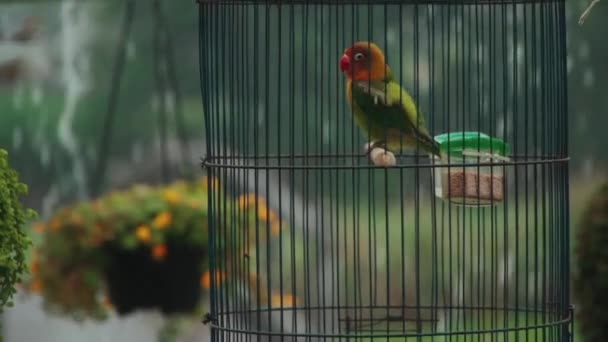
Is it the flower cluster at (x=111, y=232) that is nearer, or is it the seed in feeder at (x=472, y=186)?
the seed in feeder at (x=472, y=186)

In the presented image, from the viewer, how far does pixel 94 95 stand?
7.75 m

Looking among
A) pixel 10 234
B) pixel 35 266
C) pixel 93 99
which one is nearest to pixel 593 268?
pixel 35 266

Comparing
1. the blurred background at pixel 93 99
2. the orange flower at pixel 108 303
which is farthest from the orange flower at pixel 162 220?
the blurred background at pixel 93 99

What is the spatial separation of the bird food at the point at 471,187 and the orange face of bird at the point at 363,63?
391 mm

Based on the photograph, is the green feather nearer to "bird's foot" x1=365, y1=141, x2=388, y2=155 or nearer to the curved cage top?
"bird's foot" x1=365, y1=141, x2=388, y2=155

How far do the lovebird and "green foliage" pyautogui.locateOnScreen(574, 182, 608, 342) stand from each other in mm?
2241

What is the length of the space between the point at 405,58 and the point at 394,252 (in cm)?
115

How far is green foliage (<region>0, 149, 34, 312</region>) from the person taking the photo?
13.3 feet

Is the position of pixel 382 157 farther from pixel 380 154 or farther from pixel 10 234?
pixel 10 234

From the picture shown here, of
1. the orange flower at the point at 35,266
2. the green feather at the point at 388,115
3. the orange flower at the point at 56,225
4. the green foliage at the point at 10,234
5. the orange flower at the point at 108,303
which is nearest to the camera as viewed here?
the green foliage at the point at 10,234

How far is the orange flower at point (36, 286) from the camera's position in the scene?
22.2ft

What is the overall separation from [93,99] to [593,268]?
2.97 m

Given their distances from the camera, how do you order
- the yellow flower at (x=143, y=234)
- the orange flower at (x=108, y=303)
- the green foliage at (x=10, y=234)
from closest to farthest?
the green foliage at (x=10, y=234) → the yellow flower at (x=143, y=234) → the orange flower at (x=108, y=303)

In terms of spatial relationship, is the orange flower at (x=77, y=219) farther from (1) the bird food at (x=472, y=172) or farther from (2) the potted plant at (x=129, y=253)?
(1) the bird food at (x=472, y=172)
